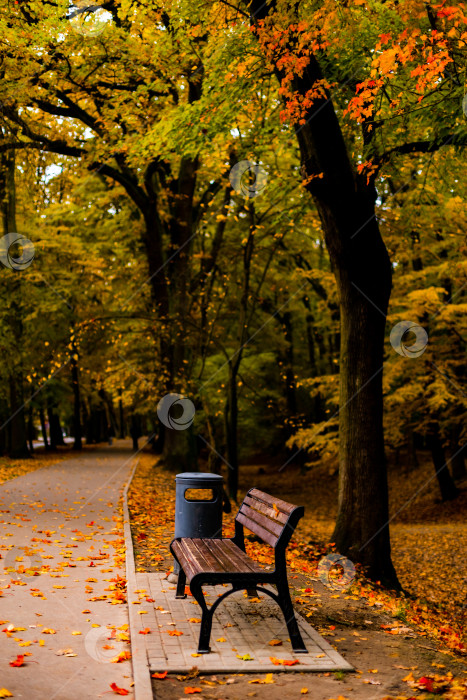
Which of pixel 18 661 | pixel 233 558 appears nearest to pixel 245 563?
pixel 233 558

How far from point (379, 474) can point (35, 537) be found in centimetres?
476

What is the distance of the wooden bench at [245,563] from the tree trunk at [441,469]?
48.4ft

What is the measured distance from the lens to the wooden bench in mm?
5188

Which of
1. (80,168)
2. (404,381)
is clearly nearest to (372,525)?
(404,381)

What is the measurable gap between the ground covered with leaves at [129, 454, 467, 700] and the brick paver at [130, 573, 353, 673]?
0.43ft

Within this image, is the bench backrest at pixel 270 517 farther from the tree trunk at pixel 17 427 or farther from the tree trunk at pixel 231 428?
the tree trunk at pixel 17 427

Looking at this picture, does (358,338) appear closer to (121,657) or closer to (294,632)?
(294,632)

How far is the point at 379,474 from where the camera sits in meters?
9.30

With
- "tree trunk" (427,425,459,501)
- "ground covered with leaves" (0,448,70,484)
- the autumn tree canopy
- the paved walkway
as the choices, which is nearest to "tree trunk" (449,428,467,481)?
the autumn tree canopy

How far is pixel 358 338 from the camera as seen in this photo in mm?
9352

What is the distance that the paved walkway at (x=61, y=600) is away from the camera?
456 centimetres

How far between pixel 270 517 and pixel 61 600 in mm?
2132

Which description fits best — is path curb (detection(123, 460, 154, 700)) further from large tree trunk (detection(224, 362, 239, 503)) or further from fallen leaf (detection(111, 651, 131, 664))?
large tree trunk (detection(224, 362, 239, 503))

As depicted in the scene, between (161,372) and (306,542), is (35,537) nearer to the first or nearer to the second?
(306,542)
